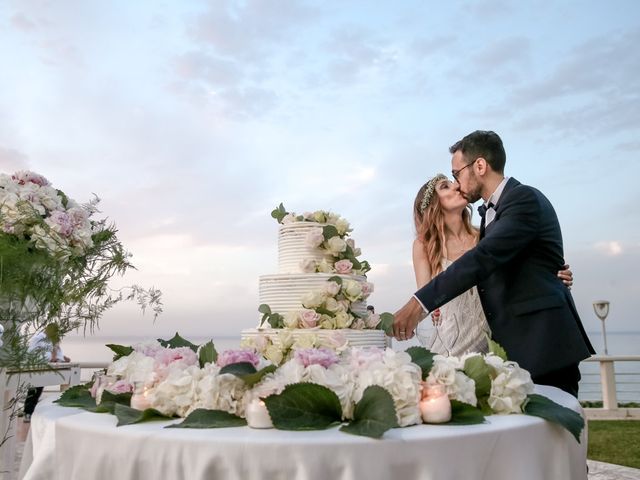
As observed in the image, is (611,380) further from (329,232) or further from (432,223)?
(329,232)

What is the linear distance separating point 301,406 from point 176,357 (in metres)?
0.50

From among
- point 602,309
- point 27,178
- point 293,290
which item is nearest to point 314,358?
point 293,290

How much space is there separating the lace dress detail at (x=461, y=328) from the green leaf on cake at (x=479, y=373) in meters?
2.03

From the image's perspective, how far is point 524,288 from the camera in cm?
295

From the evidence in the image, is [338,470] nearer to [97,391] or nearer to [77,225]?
[97,391]

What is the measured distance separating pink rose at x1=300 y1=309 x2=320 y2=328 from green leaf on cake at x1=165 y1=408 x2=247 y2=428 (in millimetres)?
1378

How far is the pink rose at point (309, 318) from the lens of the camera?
9.29 ft

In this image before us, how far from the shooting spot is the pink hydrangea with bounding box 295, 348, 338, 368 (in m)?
1.49

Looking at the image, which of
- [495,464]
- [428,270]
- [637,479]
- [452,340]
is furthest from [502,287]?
[637,479]

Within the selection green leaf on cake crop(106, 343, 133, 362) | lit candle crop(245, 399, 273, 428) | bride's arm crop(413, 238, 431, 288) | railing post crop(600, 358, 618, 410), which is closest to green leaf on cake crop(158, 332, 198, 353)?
green leaf on cake crop(106, 343, 133, 362)

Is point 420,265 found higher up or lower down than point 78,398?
higher up

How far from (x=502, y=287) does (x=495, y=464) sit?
1676mm

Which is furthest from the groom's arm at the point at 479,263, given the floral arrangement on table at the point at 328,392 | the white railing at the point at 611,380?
the white railing at the point at 611,380

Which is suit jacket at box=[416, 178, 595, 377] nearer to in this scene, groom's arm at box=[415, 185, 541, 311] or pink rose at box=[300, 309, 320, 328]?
groom's arm at box=[415, 185, 541, 311]
